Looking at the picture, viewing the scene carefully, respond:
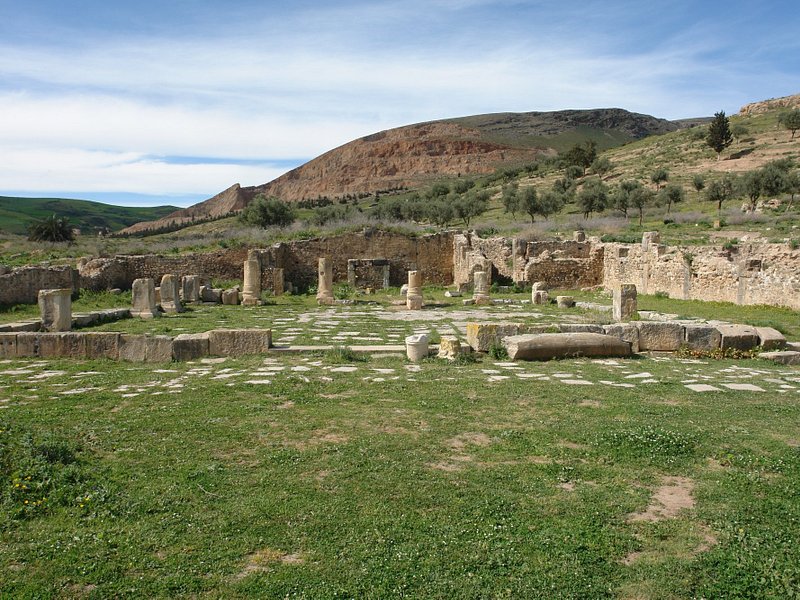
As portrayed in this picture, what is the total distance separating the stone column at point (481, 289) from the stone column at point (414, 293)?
2246 mm

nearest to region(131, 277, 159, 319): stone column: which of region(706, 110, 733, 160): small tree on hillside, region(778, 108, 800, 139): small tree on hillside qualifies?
region(706, 110, 733, 160): small tree on hillside

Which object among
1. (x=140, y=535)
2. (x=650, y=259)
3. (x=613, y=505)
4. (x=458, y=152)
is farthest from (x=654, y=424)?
(x=458, y=152)

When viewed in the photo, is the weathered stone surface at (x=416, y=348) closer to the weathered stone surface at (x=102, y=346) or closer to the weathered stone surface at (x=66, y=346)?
the weathered stone surface at (x=102, y=346)

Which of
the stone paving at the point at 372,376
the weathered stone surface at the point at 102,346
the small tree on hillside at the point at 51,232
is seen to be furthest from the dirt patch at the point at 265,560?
the small tree on hillside at the point at 51,232

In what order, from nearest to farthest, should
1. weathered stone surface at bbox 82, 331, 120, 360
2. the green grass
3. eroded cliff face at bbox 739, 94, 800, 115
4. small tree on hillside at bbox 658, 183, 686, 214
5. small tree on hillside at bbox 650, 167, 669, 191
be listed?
the green grass → weathered stone surface at bbox 82, 331, 120, 360 → small tree on hillside at bbox 658, 183, 686, 214 → small tree on hillside at bbox 650, 167, 669, 191 → eroded cliff face at bbox 739, 94, 800, 115

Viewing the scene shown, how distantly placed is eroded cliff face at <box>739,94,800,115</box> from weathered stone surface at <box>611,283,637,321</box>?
A: 84.1 metres

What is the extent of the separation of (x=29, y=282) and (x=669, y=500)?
22.5 meters

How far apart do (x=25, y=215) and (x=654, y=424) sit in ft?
356

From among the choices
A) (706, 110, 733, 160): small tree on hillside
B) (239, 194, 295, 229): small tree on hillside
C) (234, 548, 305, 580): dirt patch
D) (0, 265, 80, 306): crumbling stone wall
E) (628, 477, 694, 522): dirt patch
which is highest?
(706, 110, 733, 160): small tree on hillside

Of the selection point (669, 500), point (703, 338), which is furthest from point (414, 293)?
point (669, 500)

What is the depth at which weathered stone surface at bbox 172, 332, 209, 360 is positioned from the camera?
10.8 m

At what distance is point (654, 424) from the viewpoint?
6.57m

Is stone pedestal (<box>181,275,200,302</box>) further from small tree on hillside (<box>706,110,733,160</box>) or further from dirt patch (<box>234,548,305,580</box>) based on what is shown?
small tree on hillside (<box>706,110,733,160</box>)

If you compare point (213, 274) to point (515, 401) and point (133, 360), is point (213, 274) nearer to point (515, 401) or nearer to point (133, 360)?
point (133, 360)
